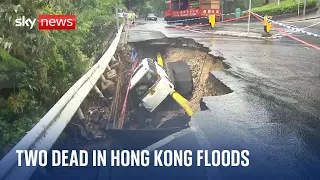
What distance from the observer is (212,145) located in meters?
1.88

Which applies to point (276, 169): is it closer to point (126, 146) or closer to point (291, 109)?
point (126, 146)

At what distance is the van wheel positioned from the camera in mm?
2299

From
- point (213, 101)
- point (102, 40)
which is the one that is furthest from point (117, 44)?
point (213, 101)

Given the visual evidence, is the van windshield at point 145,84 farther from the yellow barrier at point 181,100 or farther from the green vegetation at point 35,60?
the green vegetation at point 35,60

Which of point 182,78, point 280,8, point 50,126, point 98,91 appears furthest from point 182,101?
point 280,8

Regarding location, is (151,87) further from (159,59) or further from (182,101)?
(159,59)

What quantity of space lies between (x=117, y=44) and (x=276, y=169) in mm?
1877

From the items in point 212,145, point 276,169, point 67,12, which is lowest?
point 276,169

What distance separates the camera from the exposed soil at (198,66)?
259 centimetres

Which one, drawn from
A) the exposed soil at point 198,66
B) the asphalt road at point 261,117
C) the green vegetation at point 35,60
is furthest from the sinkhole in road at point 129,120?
the green vegetation at point 35,60

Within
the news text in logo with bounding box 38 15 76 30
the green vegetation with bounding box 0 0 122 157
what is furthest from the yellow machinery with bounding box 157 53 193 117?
the news text in logo with bounding box 38 15 76 30

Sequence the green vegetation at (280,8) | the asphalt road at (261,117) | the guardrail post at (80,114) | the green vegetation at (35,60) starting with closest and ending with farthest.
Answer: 1. the asphalt road at (261,117)
2. the green vegetation at (35,60)
3. the guardrail post at (80,114)
4. the green vegetation at (280,8)

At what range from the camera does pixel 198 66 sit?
291cm

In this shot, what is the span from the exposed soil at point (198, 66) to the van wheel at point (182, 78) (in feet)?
0.23
